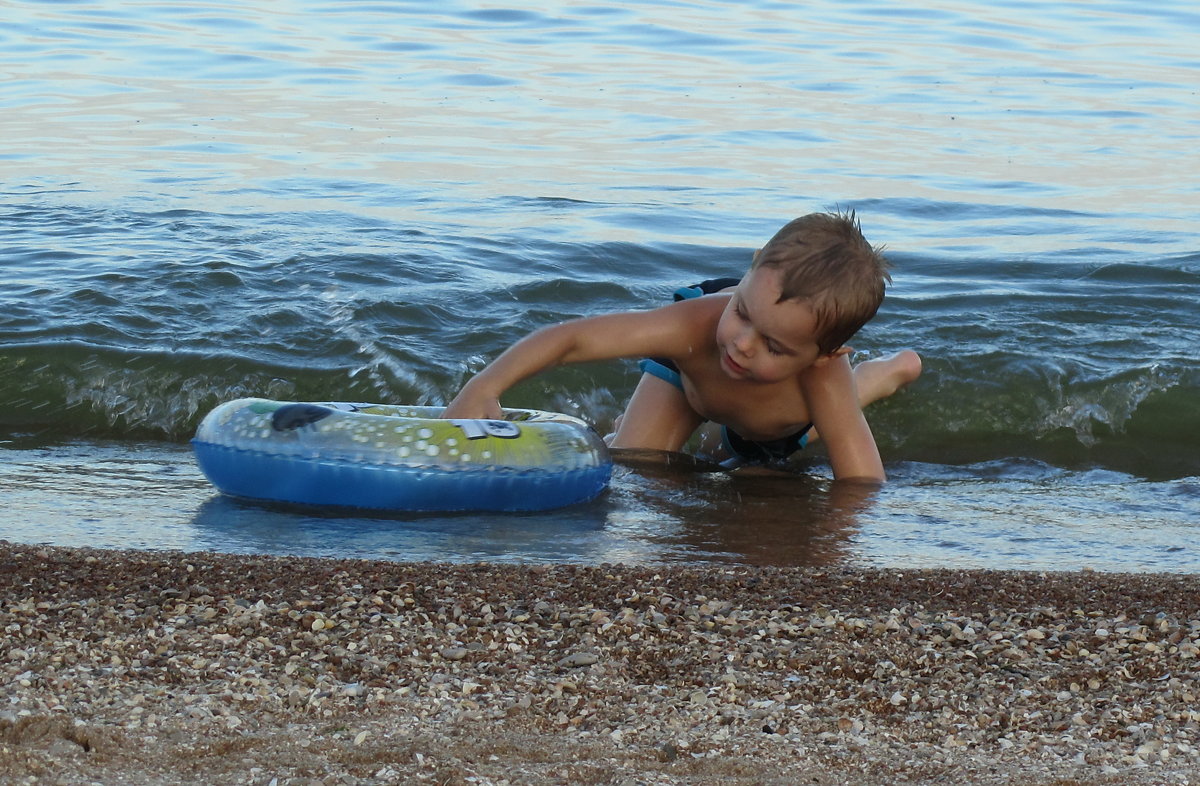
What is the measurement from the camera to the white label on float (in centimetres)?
496

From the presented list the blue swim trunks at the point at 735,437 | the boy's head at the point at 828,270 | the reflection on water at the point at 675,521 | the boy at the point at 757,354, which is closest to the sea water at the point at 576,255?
the reflection on water at the point at 675,521

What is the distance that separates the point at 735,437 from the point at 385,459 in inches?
71.3

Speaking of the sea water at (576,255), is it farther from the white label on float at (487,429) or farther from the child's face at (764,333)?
the child's face at (764,333)

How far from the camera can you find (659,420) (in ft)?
20.1

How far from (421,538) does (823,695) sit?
6.45 feet

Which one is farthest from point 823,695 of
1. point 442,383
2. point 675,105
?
point 675,105

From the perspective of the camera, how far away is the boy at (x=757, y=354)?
493 cm

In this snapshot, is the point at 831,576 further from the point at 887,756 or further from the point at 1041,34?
the point at 1041,34

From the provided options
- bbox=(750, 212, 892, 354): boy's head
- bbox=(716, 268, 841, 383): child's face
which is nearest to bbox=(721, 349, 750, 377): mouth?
bbox=(716, 268, 841, 383): child's face

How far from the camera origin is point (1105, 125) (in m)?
14.1

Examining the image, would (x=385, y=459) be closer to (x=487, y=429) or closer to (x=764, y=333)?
(x=487, y=429)

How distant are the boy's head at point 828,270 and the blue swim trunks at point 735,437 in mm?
960

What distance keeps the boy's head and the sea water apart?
0.73m

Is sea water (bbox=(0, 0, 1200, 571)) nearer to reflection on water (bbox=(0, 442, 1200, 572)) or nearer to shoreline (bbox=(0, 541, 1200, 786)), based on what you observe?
reflection on water (bbox=(0, 442, 1200, 572))
